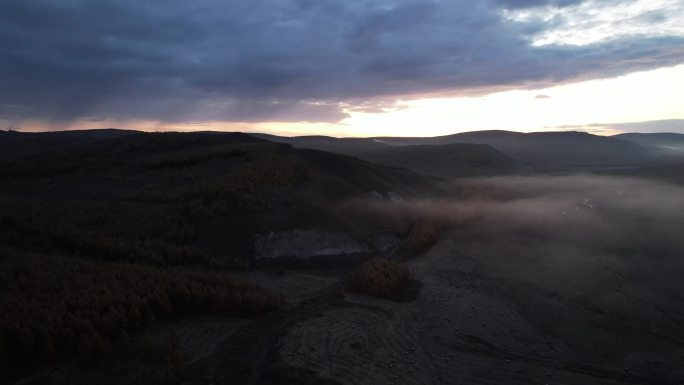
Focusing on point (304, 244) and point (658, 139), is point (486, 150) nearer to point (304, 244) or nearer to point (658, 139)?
point (304, 244)

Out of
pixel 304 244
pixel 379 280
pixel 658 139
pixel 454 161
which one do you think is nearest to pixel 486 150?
pixel 454 161

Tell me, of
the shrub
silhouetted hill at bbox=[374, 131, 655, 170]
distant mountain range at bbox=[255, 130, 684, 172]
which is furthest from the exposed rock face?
silhouetted hill at bbox=[374, 131, 655, 170]

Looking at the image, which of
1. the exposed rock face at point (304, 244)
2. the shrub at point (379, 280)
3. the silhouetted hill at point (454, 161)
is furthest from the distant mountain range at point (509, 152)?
the shrub at point (379, 280)

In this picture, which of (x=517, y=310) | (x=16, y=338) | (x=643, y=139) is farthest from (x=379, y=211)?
(x=643, y=139)

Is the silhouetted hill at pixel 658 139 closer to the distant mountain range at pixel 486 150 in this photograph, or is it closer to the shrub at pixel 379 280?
the distant mountain range at pixel 486 150

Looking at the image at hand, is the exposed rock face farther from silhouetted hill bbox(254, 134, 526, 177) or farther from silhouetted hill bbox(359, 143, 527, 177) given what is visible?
silhouetted hill bbox(359, 143, 527, 177)
